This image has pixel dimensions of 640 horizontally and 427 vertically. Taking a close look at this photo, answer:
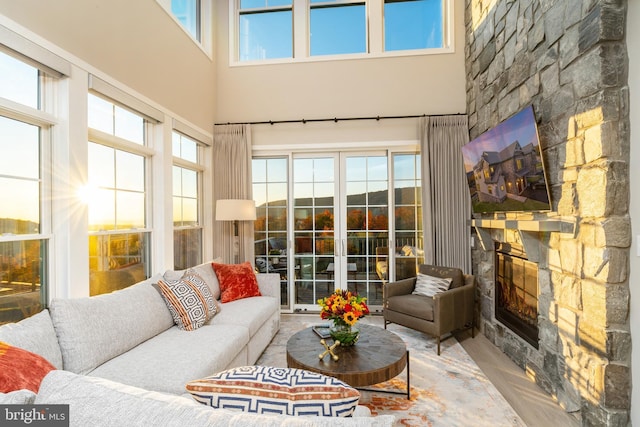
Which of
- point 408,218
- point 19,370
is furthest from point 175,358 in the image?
point 408,218

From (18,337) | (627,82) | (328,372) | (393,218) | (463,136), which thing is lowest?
(328,372)

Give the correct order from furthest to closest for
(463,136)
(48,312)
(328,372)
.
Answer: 1. (463,136)
2. (328,372)
3. (48,312)

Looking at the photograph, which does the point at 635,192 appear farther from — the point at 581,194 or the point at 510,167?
the point at 510,167

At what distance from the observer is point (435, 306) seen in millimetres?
3188

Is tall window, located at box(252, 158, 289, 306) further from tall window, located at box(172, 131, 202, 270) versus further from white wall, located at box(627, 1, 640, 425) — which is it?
white wall, located at box(627, 1, 640, 425)

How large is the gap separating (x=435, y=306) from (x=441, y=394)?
0.91m

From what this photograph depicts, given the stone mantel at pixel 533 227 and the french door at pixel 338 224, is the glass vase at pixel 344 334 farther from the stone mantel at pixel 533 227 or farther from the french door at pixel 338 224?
the french door at pixel 338 224

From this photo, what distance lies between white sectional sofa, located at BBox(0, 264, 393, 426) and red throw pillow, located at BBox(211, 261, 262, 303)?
362 mm

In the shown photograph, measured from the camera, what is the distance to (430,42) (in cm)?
442

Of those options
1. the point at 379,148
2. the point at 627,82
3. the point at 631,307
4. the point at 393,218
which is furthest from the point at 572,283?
the point at 379,148

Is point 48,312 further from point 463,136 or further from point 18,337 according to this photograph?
point 463,136

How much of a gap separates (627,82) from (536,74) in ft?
2.63

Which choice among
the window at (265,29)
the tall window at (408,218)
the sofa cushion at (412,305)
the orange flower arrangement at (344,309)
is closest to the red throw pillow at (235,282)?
Answer: the orange flower arrangement at (344,309)

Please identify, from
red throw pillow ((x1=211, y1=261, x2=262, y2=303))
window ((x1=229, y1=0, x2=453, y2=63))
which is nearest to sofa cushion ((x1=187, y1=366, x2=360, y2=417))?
red throw pillow ((x1=211, y1=261, x2=262, y2=303))
